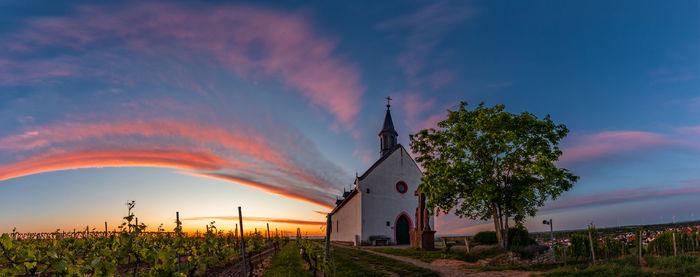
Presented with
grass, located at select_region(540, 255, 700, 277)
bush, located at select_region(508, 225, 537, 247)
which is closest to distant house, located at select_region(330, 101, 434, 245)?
bush, located at select_region(508, 225, 537, 247)

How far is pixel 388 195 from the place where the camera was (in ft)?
107

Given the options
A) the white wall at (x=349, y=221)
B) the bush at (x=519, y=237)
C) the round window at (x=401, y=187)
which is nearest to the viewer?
the bush at (x=519, y=237)

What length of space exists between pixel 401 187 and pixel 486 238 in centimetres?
1128

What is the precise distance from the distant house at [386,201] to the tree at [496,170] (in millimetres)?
12132

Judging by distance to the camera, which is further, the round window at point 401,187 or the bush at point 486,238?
the round window at point 401,187

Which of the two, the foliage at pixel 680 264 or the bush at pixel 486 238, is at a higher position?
the foliage at pixel 680 264

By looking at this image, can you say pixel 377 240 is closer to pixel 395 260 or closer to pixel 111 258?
pixel 395 260

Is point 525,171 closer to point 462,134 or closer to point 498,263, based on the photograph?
point 462,134

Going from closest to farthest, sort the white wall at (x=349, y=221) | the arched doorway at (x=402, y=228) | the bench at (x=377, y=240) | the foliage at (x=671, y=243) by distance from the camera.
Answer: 1. the foliage at (x=671, y=243)
2. the bench at (x=377, y=240)
3. the white wall at (x=349, y=221)
4. the arched doorway at (x=402, y=228)

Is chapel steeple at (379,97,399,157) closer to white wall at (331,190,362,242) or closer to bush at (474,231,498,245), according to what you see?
white wall at (331,190,362,242)

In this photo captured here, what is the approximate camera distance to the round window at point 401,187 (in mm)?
33091

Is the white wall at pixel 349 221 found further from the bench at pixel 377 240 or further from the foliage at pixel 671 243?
the foliage at pixel 671 243

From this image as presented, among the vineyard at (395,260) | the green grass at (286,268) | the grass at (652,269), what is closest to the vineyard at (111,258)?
the vineyard at (395,260)

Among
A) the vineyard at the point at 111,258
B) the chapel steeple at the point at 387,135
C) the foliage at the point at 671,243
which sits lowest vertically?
the foliage at the point at 671,243
